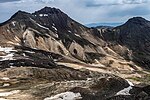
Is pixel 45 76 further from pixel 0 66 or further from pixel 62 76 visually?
pixel 0 66

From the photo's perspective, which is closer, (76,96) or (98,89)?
(76,96)

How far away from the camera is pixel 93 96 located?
5872 centimetres

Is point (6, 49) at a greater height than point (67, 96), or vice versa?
point (67, 96)

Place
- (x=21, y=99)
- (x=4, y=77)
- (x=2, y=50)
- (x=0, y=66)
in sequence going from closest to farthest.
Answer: (x=21, y=99) < (x=4, y=77) < (x=0, y=66) < (x=2, y=50)

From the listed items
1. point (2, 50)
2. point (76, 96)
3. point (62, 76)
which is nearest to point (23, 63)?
point (62, 76)

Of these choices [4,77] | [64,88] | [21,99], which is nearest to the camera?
[21,99]

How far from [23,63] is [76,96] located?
77507mm

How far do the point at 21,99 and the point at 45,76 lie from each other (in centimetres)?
4894

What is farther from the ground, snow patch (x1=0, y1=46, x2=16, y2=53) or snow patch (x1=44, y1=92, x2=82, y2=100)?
snow patch (x1=44, y1=92, x2=82, y2=100)

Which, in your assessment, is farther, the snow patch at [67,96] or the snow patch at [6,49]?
the snow patch at [6,49]

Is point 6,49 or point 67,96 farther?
point 6,49

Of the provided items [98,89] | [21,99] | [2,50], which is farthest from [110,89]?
[2,50]

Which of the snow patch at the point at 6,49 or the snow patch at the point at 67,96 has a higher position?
the snow patch at the point at 67,96

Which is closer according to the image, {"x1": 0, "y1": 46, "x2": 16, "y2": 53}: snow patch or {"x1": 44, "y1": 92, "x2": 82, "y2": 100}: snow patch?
{"x1": 44, "y1": 92, "x2": 82, "y2": 100}: snow patch
